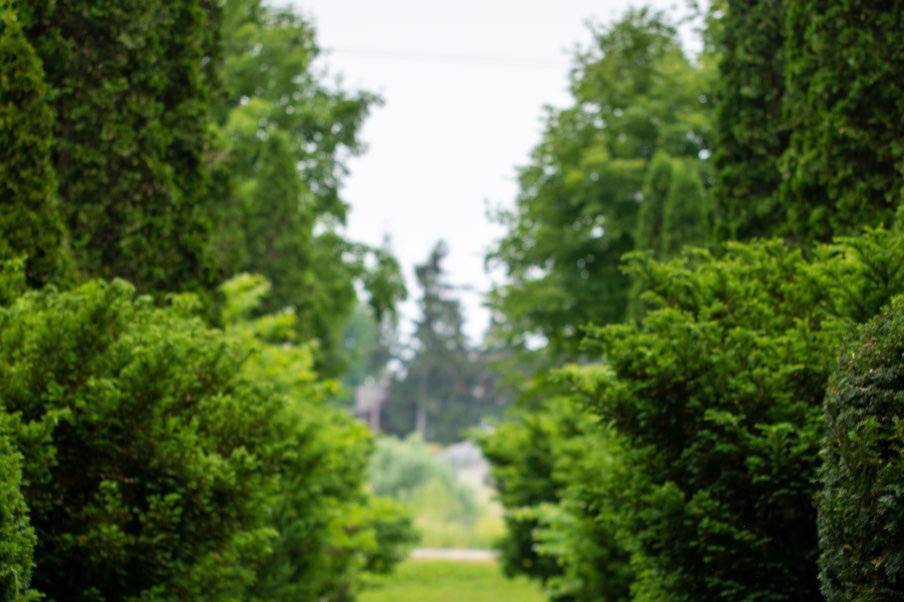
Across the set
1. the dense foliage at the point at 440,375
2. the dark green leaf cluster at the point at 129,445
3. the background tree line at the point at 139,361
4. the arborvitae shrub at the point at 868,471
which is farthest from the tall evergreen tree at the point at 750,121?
the dense foliage at the point at 440,375

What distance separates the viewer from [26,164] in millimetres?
8234

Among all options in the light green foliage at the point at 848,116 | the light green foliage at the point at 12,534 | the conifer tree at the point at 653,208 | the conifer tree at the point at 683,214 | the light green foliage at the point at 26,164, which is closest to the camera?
the light green foliage at the point at 12,534

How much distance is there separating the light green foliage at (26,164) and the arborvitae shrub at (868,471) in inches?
217

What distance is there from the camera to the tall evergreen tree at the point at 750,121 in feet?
37.4

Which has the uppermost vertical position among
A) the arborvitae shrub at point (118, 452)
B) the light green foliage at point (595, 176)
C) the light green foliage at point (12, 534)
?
the light green foliage at point (595, 176)

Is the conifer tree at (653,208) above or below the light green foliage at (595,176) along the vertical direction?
below

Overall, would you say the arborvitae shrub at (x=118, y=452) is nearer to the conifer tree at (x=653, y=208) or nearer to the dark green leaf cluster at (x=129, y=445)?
the dark green leaf cluster at (x=129, y=445)

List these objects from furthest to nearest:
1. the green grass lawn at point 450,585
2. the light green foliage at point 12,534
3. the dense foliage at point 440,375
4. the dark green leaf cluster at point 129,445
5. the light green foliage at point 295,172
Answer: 1. the dense foliage at point 440,375
2. the green grass lawn at point 450,585
3. the light green foliage at point 295,172
4. the dark green leaf cluster at point 129,445
5. the light green foliage at point 12,534

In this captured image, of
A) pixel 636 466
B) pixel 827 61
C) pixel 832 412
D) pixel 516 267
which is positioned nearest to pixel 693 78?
pixel 516 267

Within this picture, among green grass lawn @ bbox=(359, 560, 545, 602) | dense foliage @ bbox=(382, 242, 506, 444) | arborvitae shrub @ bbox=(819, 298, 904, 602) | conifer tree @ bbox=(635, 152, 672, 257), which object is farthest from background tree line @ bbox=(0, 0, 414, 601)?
dense foliage @ bbox=(382, 242, 506, 444)

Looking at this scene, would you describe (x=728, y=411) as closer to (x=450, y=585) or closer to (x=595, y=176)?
(x=595, y=176)

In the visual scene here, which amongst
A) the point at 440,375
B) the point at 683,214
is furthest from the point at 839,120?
the point at 440,375

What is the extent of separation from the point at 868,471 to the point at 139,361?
3754mm

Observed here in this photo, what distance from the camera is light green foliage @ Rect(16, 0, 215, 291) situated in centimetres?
975
